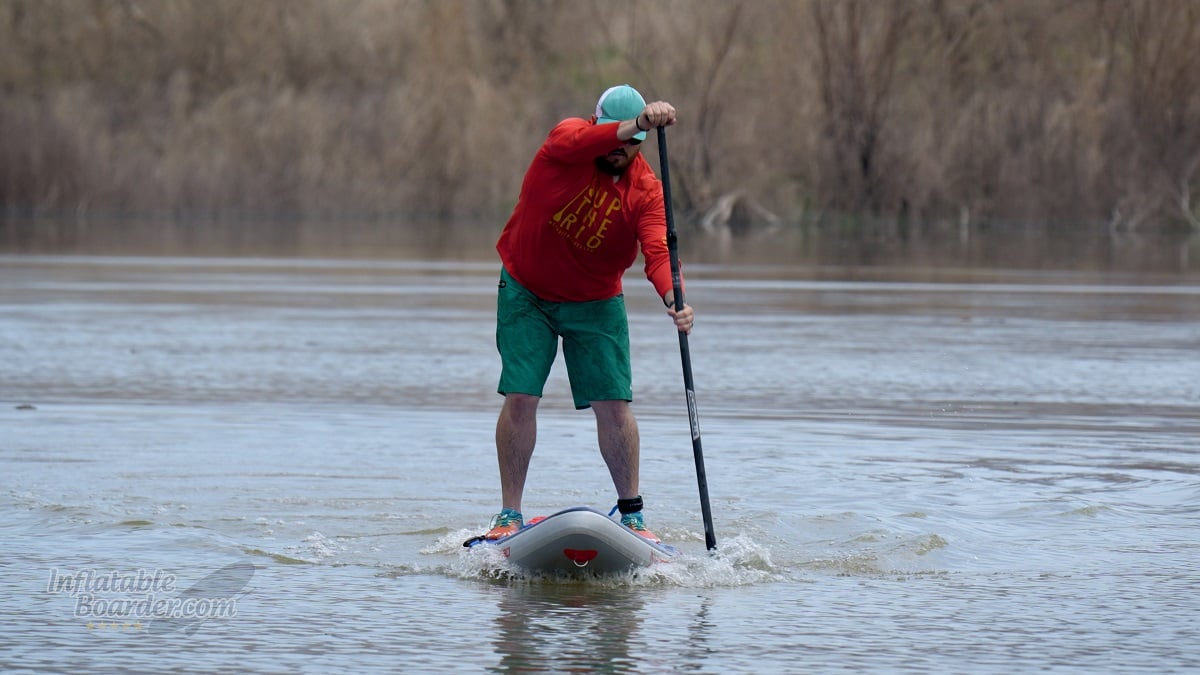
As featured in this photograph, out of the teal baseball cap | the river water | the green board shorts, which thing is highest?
the teal baseball cap

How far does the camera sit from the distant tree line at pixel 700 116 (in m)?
44.8

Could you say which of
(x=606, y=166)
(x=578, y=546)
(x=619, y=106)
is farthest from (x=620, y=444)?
(x=619, y=106)

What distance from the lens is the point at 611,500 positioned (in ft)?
30.8

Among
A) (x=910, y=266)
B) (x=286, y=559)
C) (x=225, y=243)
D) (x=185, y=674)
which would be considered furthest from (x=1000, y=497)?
(x=225, y=243)

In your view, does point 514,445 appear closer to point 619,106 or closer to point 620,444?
point 620,444

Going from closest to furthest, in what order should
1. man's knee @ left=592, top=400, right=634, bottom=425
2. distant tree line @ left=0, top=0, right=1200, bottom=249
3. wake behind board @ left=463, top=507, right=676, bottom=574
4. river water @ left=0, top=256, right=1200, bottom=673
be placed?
river water @ left=0, top=256, right=1200, bottom=673, wake behind board @ left=463, top=507, right=676, bottom=574, man's knee @ left=592, top=400, right=634, bottom=425, distant tree line @ left=0, top=0, right=1200, bottom=249

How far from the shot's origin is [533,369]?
8.17m

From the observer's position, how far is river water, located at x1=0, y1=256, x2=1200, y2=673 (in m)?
6.50

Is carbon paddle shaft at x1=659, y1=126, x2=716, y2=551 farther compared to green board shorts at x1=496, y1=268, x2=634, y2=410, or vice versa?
green board shorts at x1=496, y1=268, x2=634, y2=410

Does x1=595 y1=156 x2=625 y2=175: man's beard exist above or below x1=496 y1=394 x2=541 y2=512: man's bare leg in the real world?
above

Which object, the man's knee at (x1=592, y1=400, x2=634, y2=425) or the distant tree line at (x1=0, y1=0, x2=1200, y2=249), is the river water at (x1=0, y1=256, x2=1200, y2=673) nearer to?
the man's knee at (x1=592, y1=400, x2=634, y2=425)

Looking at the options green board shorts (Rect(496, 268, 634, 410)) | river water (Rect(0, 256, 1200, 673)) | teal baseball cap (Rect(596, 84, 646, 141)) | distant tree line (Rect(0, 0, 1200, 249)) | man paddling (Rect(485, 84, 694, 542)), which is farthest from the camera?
distant tree line (Rect(0, 0, 1200, 249))

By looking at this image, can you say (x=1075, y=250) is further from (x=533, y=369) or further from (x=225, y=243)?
(x=533, y=369)

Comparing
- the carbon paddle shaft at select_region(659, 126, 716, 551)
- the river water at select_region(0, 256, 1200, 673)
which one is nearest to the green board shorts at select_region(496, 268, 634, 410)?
the carbon paddle shaft at select_region(659, 126, 716, 551)
